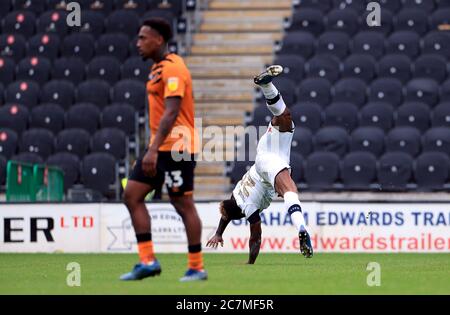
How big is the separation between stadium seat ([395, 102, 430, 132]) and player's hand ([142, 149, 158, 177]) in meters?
13.5

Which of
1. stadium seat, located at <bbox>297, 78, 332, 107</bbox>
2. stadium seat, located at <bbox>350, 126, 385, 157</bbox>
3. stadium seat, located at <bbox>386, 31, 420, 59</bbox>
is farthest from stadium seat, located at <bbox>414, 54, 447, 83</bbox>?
stadium seat, located at <bbox>350, 126, 385, 157</bbox>

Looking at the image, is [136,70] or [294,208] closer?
[294,208]

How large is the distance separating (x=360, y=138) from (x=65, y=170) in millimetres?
5816

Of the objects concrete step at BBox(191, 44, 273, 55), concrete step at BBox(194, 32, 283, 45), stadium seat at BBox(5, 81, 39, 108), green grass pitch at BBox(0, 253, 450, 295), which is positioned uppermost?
concrete step at BBox(194, 32, 283, 45)

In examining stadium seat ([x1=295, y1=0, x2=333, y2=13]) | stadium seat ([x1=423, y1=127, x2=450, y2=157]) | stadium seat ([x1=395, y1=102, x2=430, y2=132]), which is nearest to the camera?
stadium seat ([x1=423, y1=127, x2=450, y2=157])

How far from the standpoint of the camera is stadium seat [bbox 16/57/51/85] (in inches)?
1041

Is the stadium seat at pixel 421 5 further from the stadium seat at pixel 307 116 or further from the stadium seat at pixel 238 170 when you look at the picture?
the stadium seat at pixel 238 170

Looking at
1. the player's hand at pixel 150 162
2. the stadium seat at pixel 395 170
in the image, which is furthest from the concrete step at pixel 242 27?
the player's hand at pixel 150 162

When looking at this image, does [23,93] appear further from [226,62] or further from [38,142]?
[226,62]

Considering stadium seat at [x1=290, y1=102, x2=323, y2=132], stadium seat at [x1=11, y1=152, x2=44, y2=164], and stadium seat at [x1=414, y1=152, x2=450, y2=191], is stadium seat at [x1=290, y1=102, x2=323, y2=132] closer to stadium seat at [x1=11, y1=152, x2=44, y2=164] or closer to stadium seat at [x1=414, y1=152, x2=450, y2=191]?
stadium seat at [x1=414, y1=152, x2=450, y2=191]

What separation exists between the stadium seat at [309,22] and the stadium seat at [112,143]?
206 inches

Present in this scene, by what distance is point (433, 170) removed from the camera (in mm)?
22406

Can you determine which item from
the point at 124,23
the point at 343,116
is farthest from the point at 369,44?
the point at 124,23

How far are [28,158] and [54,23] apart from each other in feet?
16.6
